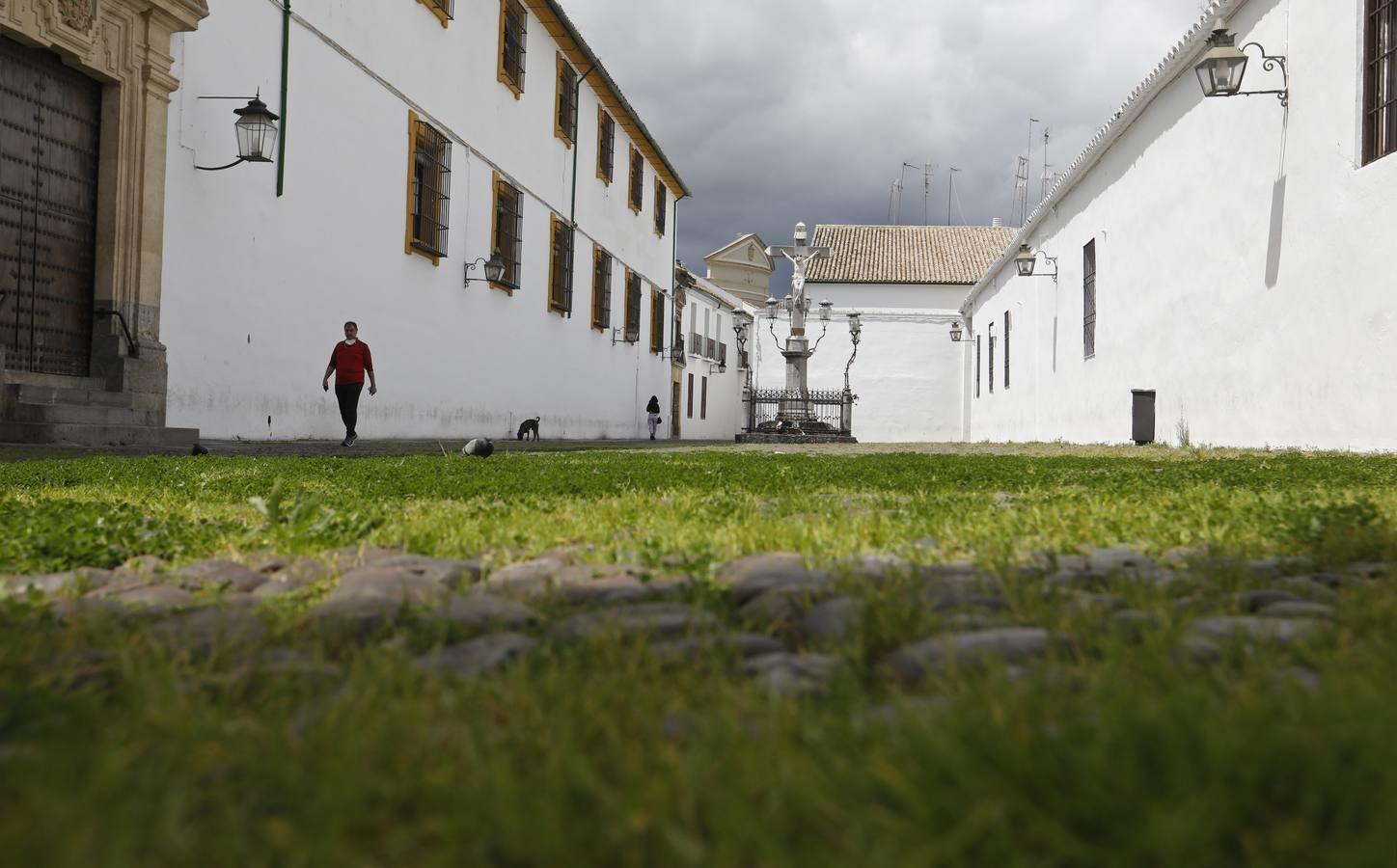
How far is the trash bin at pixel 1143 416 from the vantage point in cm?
1357

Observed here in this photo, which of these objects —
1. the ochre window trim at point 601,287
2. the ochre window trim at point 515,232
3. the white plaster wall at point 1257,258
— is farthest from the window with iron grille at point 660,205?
the white plaster wall at point 1257,258

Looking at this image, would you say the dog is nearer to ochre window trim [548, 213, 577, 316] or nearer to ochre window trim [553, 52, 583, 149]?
ochre window trim [548, 213, 577, 316]

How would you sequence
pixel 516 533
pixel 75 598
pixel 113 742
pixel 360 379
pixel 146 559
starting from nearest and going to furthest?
pixel 113 742 → pixel 75 598 → pixel 146 559 → pixel 516 533 → pixel 360 379

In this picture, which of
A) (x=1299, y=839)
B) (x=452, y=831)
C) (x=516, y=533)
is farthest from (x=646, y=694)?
(x=516, y=533)

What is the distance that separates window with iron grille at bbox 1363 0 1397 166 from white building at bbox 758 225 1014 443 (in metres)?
29.5

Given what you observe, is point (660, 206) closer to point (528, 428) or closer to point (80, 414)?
point (528, 428)

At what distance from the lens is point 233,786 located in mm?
1019

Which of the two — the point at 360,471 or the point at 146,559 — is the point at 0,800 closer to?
the point at 146,559

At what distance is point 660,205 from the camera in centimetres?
2869

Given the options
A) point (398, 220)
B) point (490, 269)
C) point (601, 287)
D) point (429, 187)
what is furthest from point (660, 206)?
point (398, 220)

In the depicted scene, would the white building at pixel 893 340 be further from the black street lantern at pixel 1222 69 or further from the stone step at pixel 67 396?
the stone step at pixel 67 396

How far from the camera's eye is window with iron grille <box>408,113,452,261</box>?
13.9 metres

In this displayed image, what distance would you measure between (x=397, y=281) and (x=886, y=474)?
9297 millimetres

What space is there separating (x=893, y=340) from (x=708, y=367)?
679 centimetres
